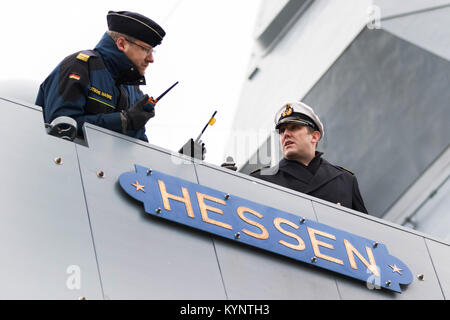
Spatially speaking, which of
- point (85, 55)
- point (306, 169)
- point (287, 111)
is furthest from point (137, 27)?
point (306, 169)

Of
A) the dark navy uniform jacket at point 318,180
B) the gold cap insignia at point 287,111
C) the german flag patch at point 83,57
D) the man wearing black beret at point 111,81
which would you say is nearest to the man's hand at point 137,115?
the man wearing black beret at point 111,81

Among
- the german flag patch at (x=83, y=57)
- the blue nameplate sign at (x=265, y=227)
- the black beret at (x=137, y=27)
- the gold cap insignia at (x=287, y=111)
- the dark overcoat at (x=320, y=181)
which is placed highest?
the black beret at (x=137, y=27)

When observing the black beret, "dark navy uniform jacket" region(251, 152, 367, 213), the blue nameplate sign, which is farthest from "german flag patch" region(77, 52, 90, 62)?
"dark navy uniform jacket" region(251, 152, 367, 213)

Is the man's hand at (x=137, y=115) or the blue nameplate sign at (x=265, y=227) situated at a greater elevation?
the man's hand at (x=137, y=115)

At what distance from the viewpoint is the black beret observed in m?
7.23

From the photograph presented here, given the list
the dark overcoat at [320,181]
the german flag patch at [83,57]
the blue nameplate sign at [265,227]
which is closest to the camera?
the blue nameplate sign at [265,227]

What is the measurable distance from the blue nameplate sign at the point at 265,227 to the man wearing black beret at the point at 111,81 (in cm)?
43

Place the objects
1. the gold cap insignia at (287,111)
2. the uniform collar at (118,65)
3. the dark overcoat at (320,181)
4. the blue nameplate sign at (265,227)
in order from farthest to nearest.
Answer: the gold cap insignia at (287,111), the dark overcoat at (320,181), the uniform collar at (118,65), the blue nameplate sign at (265,227)

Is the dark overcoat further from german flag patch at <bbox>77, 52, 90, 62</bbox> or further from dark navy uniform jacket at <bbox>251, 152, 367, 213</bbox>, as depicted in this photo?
german flag patch at <bbox>77, 52, 90, 62</bbox>

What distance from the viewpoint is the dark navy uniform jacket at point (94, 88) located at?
660 cm

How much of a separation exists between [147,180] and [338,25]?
325 inches

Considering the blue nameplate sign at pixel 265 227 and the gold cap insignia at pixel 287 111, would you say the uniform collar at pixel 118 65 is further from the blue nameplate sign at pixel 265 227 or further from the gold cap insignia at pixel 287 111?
the gold cap insignia at pixel 287 111

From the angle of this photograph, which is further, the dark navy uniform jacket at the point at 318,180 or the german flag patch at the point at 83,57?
the dark navy uniform jacket at the point at 318,180

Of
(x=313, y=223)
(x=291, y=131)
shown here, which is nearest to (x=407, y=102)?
(x=291, y=131)
